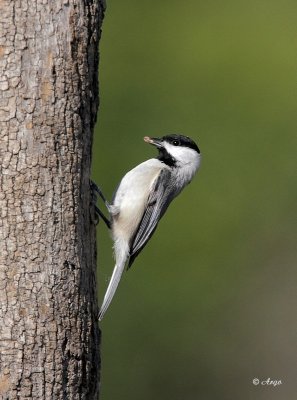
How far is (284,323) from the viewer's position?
7246mm

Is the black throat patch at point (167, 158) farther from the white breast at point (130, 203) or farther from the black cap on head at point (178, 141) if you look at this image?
the white breast at point (130, 203)

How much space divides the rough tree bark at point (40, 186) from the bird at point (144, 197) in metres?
0.94

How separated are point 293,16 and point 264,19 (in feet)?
0.77

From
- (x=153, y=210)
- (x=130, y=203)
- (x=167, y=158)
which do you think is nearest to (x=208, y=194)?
(x=167, y=158)

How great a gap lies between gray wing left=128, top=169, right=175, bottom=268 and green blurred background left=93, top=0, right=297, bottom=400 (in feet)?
5.45

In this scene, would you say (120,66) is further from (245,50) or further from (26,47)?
(26,47)

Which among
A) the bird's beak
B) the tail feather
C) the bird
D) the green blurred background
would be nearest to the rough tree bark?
the tail feather

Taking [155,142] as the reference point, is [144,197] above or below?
below

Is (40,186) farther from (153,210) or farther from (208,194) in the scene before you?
(208,194)

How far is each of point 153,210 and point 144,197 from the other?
0.35ft

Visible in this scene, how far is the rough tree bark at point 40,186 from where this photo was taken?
3660 millimetres

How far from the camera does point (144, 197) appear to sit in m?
4.87

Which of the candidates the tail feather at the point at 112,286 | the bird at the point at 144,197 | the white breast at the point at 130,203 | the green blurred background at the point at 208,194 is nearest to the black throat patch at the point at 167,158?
the bird at the point at 144,197

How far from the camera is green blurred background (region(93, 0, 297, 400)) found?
6.78 meters
